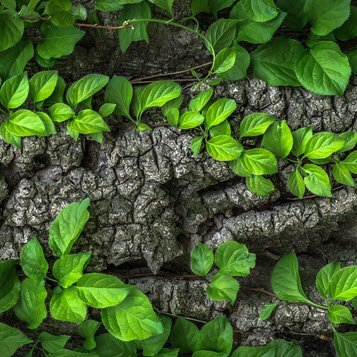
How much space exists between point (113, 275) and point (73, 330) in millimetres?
238

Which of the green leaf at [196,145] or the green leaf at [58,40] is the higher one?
the green leaf at [58,40]

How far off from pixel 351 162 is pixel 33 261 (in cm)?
110

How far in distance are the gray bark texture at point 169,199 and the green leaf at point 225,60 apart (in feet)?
0.24

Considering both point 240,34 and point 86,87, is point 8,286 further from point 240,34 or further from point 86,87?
point 240,34

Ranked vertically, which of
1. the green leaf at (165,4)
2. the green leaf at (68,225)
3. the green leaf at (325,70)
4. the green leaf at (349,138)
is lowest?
the green leaf at (68,225)

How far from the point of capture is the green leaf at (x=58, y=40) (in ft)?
6.29

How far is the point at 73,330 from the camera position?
2.06 meters

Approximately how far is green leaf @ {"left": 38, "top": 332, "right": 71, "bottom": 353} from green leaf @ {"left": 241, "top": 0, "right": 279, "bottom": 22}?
1.20 m

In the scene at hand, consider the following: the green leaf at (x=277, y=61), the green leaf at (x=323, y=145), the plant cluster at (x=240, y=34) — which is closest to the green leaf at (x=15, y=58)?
the plant cluster at (x=240, y=34)

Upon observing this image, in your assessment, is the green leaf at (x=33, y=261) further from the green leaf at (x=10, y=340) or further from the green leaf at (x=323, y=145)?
the green leaf at (x=323, y=145)

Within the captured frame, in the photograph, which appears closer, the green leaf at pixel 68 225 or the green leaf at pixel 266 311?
the green leaf at pixel 68 225

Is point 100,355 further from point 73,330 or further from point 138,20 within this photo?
point 138,20

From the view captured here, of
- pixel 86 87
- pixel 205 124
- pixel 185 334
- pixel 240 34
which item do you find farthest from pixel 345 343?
pixel 86 87

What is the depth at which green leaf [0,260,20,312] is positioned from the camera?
1.92 meters
